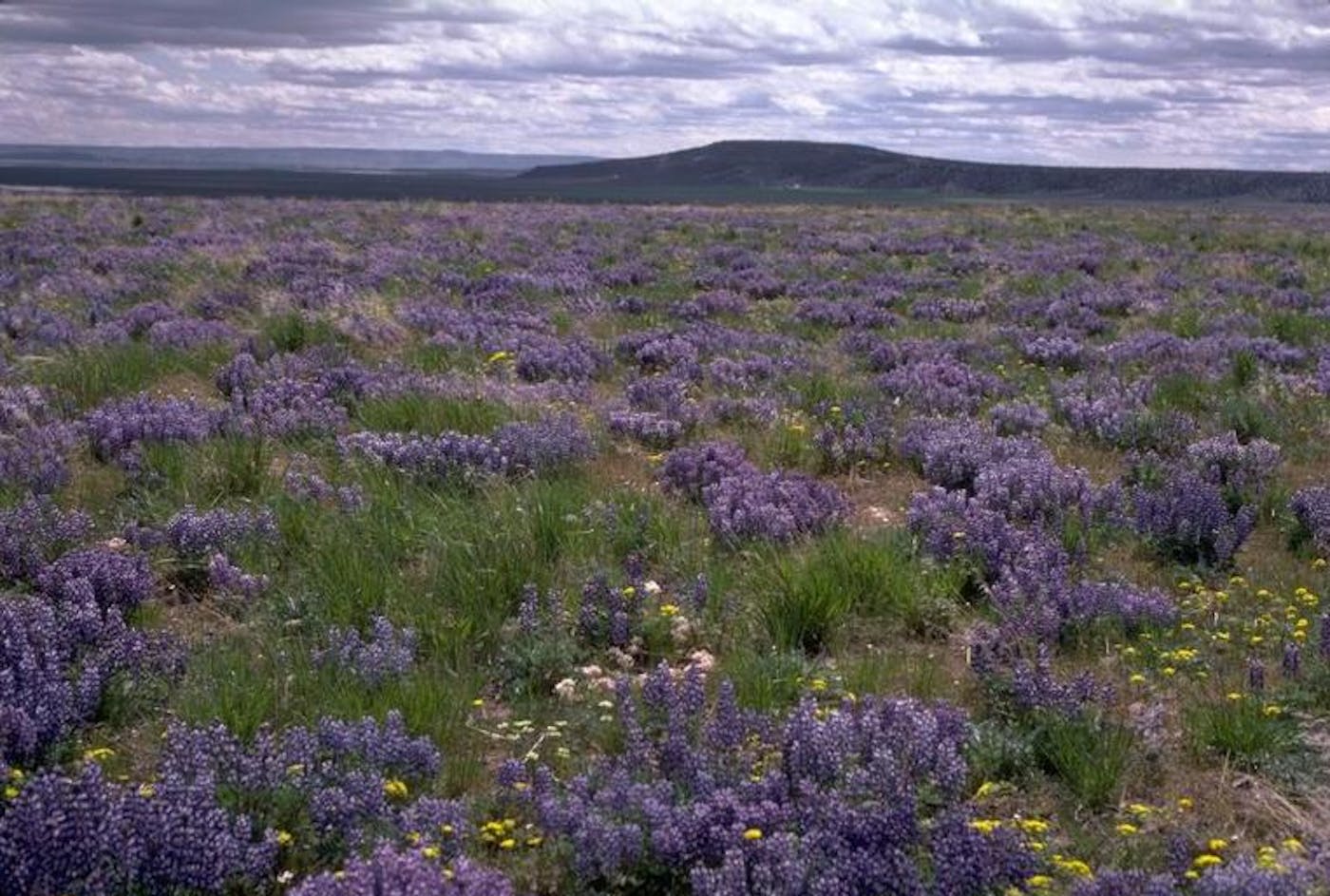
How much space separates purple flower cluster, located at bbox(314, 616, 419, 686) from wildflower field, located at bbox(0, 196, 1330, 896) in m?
0.03

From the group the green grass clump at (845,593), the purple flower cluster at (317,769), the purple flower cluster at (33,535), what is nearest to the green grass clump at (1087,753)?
the green grass clump at (845,593)

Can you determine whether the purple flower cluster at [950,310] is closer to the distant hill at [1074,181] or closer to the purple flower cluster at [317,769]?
the purple flower cluster at [317,769]

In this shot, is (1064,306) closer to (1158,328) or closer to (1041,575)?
(1158,328)

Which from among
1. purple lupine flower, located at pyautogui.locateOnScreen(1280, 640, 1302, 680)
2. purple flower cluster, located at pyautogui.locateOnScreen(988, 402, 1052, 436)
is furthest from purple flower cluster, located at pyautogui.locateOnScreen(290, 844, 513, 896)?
purple flower cluster, located at pyautogui.locateOnScreen(988, 402, 1052, 436)

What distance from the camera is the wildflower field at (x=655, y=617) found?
3.83 meters

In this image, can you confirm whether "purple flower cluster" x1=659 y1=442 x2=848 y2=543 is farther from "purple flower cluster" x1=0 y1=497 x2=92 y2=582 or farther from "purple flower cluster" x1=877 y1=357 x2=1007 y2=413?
"purple flower cluster" x1=0 y1=497 x2=92 y2=582

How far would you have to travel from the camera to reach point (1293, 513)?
7.27 metres

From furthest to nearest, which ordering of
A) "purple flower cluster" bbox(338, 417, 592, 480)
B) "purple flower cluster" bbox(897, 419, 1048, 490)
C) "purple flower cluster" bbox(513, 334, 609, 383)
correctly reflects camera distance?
"purple flower cluster" bbox(513, 334, 609, 383) → "purple flower cluster" bbox(897, 419, 1048, 490) → "purple flower cluster" bbox(338, 417, 592, 480)

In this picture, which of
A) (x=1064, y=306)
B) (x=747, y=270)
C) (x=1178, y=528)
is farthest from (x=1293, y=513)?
(x=747, y=270)

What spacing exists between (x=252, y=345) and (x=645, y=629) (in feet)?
25.0

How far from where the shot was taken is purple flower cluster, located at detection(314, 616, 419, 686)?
16.3ft

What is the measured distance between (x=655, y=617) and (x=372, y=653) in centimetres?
136

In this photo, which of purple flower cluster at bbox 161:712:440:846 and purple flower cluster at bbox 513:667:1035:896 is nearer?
purple flower cluster at bbox 513:667:1035:896

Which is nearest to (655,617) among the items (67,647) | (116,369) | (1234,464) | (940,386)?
(67,647)
